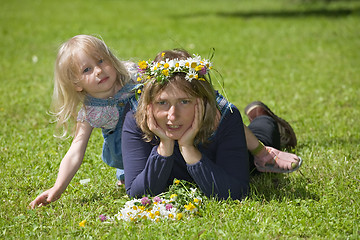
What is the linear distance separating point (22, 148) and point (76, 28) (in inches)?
362

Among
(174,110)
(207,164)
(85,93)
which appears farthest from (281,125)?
(85,93)

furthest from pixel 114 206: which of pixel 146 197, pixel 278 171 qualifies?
pixel 278 171

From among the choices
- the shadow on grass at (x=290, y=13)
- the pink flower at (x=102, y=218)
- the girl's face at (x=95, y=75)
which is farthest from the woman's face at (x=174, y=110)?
the shadow on grass at (x=290, y=13)

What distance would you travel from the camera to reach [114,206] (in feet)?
12.3

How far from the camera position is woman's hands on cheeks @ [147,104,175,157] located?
3.43 meters

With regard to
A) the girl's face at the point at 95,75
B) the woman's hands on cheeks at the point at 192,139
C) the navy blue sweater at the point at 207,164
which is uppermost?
the girl's face at the point at 95,75

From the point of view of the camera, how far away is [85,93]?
3963mm

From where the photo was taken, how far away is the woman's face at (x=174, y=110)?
3.37 metres

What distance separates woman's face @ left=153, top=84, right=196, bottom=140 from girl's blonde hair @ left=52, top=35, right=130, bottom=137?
0.67m

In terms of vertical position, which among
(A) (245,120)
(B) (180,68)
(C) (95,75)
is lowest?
(A) (245,120)

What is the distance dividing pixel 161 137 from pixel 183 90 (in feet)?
1.18

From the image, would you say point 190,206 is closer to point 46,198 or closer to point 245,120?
point 46,198

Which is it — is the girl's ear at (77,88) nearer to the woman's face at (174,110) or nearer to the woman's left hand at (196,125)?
the woman's face at (174,110)

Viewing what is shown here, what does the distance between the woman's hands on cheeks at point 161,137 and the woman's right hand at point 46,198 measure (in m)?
0.85
